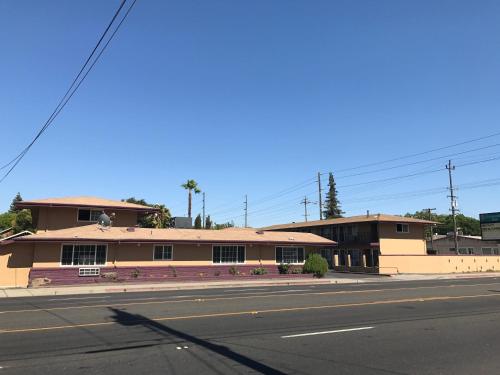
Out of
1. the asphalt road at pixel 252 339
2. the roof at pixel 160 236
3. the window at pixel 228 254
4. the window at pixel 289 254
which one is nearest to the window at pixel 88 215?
the roof at pixel 160 236

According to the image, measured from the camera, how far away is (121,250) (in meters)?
32.0

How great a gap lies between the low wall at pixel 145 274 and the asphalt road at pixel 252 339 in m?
13.2

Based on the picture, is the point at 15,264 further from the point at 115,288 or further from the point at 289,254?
the point at 289,254

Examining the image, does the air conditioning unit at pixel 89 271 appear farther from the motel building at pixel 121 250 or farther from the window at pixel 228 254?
the window at pixel 228 254

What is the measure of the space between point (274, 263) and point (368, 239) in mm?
15787

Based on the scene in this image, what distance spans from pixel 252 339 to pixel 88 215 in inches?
1107

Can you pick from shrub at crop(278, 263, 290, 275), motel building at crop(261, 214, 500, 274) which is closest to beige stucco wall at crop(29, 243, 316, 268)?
shrub at crop(278, 263, 290, 275)

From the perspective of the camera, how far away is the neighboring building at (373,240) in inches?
1905

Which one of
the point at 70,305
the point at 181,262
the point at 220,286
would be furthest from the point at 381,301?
the point at 181,262

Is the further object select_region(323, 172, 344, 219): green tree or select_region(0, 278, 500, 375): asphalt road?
select_region(323, 172, 344, 219): green tree

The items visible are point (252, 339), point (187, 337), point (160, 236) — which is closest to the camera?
point (252, 339)

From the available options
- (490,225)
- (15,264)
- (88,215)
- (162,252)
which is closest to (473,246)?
(490,225)

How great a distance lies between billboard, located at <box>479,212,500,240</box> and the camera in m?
57.0

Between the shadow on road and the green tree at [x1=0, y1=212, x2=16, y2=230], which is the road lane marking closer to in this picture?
the shadow on road
